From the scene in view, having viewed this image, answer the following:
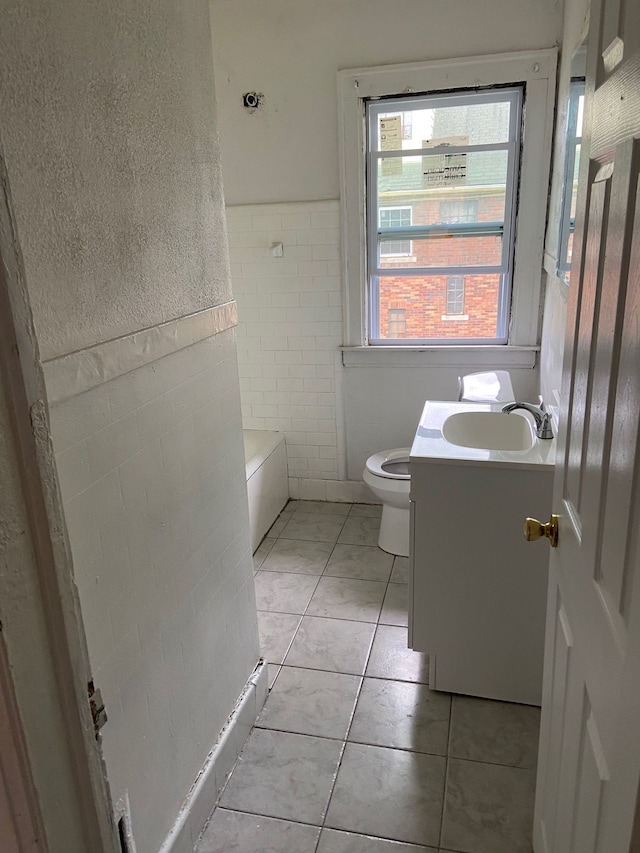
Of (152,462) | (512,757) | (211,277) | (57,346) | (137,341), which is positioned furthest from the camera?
(512,757)

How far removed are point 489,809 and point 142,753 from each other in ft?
3.33

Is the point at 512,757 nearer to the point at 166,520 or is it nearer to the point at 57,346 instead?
the point at 166,520

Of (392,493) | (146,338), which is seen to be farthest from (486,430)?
(146,338)

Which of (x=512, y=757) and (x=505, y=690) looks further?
(x=505, y=690)

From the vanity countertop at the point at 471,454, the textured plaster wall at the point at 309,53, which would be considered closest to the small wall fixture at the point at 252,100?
the textured plaster wall at the point at 309,53

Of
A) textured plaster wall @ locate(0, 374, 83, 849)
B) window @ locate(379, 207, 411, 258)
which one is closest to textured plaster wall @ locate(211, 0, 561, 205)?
window @ locate(379, 207, 411, 258)

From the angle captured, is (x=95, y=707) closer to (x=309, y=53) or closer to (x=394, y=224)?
(x=394, y=224)

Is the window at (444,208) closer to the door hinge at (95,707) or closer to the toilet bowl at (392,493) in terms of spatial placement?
the toilet bowl at (392,493)

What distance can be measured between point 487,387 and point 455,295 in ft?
2.14

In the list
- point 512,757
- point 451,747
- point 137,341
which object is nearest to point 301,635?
point 451,747

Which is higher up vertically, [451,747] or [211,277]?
[211,277]

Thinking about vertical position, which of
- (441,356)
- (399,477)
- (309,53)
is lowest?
(399,477)

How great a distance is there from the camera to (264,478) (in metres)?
3.35

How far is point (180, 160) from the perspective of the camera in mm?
1513
